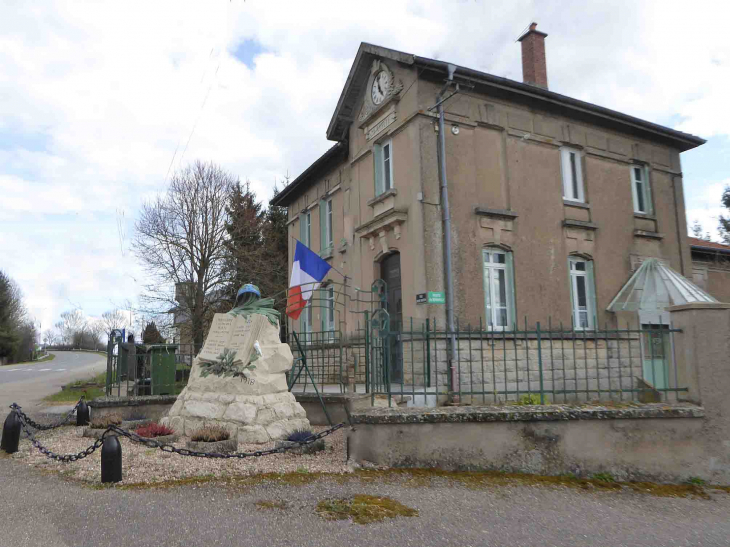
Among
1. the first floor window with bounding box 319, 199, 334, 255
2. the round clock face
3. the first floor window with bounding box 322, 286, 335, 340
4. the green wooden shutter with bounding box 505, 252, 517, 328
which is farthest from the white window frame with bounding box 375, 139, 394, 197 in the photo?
the first floor window with bounding box 322, 286, 335, 340

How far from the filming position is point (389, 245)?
1330 cm

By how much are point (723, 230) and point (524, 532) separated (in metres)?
23.8


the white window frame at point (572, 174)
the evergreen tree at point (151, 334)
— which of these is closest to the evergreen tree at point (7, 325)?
the evergreen tree at point (151, 334)

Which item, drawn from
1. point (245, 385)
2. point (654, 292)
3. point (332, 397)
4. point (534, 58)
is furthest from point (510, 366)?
point (534, 58)

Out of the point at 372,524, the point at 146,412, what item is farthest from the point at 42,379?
the point at 372,524

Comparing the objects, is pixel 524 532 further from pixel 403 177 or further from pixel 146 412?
pixel 403 177

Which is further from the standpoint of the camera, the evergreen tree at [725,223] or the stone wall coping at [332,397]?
the evergreen tree at [725,223]

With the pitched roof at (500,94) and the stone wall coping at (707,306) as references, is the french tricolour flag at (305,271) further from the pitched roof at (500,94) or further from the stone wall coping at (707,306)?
the stone wall coping at (707,306)

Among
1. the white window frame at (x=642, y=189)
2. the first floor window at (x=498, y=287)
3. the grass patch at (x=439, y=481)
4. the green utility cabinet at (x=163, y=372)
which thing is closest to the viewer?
the grass patch at (x=439, y=481)

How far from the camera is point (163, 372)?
1308cm

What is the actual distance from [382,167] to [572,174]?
193 inches

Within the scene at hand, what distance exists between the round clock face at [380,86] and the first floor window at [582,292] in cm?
615

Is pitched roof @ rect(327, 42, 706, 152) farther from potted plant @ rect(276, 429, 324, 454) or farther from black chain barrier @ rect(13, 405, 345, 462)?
black chain barrier @ rect(13, 405, 345, 462)

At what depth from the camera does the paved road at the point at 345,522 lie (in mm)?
4516
